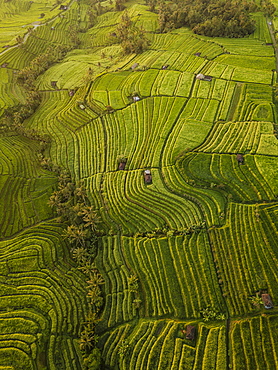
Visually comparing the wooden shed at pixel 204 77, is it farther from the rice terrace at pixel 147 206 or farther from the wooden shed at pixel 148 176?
the wooden shed at pixel 148 176

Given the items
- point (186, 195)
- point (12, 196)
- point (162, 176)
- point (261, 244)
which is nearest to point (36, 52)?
point (12, 196)

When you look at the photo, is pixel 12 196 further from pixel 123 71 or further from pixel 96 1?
pixel 96 1

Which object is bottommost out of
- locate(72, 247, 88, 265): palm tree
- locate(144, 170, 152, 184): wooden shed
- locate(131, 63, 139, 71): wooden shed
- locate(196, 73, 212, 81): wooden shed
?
locate(72, 247, 88, 265): palm tree

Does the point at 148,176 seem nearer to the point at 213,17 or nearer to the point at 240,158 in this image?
the point at 240,158

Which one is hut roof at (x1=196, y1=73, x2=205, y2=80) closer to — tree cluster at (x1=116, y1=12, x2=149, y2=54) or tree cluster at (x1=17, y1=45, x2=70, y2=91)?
tree cluster at (x1=116, y1=12, x2=149, y2=54)

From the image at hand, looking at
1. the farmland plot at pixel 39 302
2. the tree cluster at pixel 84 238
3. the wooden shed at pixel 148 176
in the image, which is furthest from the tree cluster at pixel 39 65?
the farmland plot at pixel 39 302

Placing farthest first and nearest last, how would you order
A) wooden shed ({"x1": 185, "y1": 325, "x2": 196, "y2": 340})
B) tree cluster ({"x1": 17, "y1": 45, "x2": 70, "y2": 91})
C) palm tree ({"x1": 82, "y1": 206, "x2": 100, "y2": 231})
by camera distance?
1. tree cluster ({"x1": 17, "y1": 45, "x2": 70, "y2": 91})
2. palm tree ({"x1": 82, "y1": 206, "x2": 100, "y2": 231})
3. wooden shed ({"x1": 185, "y1": 325, "x2": 196, "y2": 340})

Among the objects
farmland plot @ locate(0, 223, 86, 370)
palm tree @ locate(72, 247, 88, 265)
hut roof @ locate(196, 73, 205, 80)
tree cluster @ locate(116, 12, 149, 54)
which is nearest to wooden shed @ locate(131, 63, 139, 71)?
tree cluster @ locate(116, 12, 149, 54)
